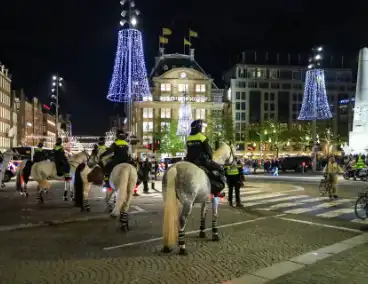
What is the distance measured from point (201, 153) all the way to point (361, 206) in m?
6.44

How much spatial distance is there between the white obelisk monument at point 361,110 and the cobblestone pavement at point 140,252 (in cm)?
3299

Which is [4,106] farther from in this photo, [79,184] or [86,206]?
[86,206]

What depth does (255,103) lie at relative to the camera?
351ft

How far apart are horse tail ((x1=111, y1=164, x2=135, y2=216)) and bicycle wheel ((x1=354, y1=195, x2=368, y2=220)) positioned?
696cm

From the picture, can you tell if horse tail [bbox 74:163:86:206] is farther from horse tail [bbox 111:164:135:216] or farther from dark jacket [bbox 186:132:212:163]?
dark jacket [bbox 186:132:212:163]

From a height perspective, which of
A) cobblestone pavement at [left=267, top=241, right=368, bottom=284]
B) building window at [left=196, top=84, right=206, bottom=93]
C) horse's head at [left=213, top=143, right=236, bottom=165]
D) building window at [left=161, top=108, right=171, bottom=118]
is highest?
building window at [left=196, top=84, right=206, bottom=93]

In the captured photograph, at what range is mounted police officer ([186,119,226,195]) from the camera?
29.0ft

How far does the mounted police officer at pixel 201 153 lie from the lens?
8852 millimetres

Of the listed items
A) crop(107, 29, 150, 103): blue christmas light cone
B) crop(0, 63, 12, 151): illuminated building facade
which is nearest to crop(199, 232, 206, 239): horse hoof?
crop(107, 29, 150, 103): blue christmas light cone

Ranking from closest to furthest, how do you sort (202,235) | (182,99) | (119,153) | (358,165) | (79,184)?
(202,235), (119,153), (79,184), (358,165), (182,99)

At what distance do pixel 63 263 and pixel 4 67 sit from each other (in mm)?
86666

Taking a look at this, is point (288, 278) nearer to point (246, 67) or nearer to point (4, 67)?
point (4, 67)

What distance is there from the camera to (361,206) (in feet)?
41.1

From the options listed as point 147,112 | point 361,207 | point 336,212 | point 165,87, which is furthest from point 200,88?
point 361,207
